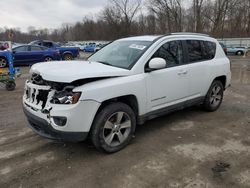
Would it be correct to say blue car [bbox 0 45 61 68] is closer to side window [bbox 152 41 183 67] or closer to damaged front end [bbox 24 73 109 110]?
damaged front end [bbox 24 73 109 110]

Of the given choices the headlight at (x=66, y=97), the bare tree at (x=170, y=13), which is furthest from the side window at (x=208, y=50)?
the bare tree at (x=170, y=13)

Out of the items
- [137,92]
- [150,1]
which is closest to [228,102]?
[137,92]

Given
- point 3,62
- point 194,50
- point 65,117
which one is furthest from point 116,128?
point 3,62

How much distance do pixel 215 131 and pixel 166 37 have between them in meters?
2.01

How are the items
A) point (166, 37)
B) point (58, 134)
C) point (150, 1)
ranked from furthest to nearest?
point (150, 1) → point (166, 37) → point (58, 134)

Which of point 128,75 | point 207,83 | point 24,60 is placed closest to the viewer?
point 128,75

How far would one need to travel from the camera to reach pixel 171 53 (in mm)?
4309

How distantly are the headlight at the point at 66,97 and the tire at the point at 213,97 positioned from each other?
3.32m

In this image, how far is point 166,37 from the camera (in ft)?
13.9

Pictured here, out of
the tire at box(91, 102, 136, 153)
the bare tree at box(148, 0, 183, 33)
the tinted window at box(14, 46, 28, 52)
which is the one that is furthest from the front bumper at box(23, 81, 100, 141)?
the bare tree at box(148, 0, 183, 33)

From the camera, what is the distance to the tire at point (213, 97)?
526 cm

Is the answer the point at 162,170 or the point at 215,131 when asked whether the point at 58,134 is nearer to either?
the point at 162,170

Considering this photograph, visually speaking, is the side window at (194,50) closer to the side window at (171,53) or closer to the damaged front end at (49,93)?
the side window at (171,53)

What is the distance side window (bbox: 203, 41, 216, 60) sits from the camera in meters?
5.05
